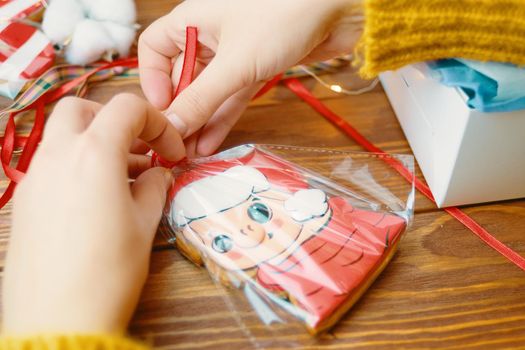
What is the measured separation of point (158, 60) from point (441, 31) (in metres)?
0.32

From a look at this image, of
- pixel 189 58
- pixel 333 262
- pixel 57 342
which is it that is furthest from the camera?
pixel 189 58

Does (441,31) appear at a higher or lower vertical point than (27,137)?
higher

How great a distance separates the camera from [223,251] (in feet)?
1.52

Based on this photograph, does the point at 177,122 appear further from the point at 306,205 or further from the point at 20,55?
the point at 20,55

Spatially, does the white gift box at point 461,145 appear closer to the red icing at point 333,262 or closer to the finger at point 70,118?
the red icing at point 333,262

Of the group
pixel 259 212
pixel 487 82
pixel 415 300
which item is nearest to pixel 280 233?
pixel 259 212

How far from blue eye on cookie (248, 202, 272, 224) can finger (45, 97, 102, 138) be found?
0.53 feet

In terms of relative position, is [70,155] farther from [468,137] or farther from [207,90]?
[468,137]

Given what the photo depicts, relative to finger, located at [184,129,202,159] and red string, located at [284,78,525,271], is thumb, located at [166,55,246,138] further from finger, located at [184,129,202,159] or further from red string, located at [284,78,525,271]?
red string, located at [284,78,525,271]

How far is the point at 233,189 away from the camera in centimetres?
50

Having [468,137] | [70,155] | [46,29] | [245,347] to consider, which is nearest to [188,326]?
[245,347]

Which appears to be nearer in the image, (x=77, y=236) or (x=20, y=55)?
(x=77, y=236)

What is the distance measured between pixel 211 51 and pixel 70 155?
Result: 0.26 m

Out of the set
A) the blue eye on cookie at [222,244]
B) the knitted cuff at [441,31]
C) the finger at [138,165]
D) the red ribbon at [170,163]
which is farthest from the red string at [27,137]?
the knitted cuff at [441,31]
